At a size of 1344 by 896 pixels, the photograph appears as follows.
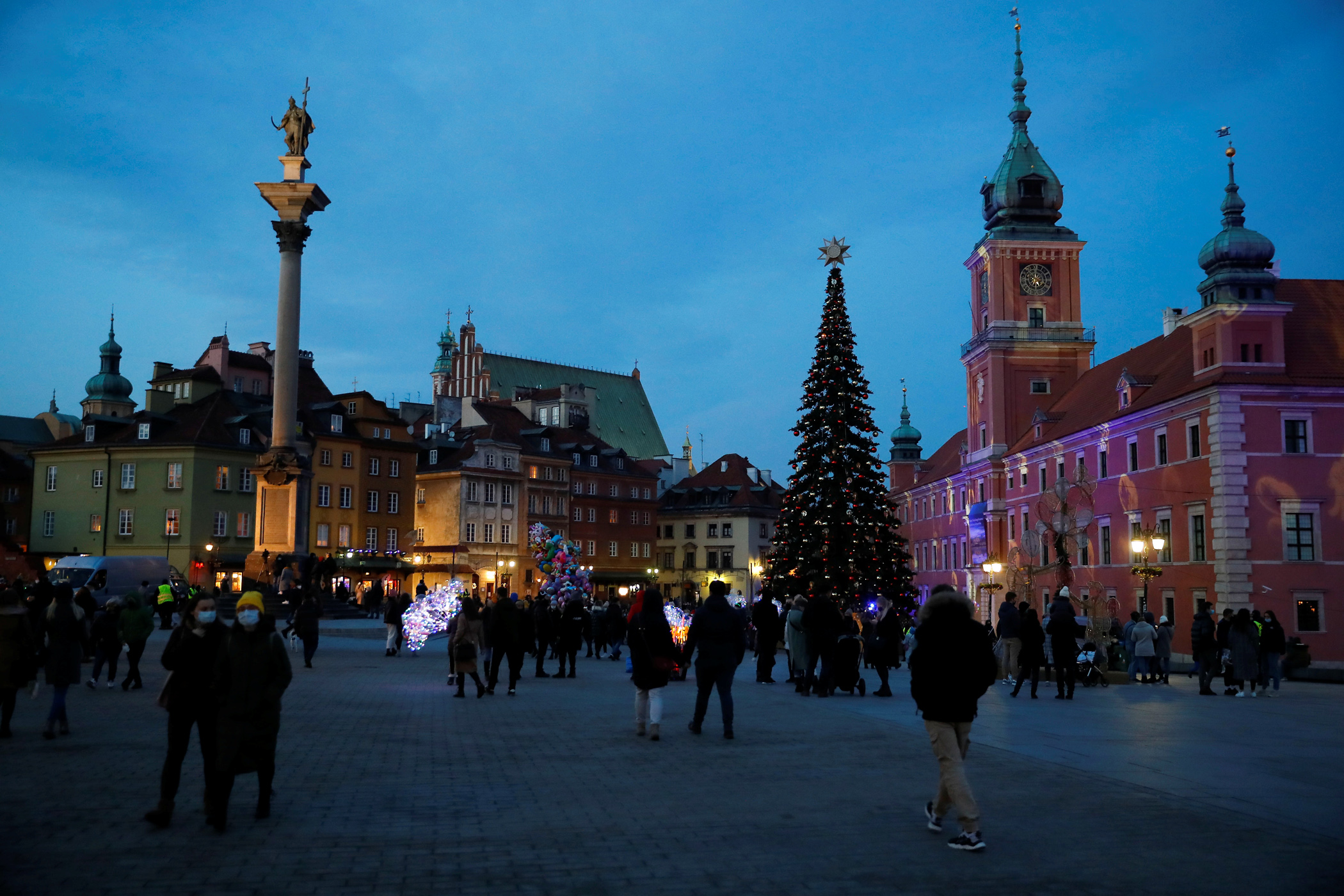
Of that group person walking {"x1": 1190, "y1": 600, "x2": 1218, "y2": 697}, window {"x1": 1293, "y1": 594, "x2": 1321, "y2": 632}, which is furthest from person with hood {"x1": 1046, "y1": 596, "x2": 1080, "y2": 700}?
window {"x1": 1293, "y1": 594, "x2": 1321, "y2": 632}

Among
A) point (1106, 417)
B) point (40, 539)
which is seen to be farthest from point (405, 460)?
point (1106, 417)

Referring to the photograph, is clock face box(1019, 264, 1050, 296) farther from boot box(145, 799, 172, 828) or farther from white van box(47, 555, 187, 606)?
boot box(145, 799, 172, 828)

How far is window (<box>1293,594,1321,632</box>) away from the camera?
143 feet

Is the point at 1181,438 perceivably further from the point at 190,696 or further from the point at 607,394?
the point at 607,394

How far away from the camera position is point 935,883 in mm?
7309

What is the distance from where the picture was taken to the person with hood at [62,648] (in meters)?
14.4

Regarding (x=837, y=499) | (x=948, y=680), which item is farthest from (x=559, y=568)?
(x=948, y=680)

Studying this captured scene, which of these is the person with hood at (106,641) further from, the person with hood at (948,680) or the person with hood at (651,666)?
the person with hood at (948,680)

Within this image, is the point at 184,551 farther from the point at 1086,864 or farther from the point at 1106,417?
the point at 1086,864

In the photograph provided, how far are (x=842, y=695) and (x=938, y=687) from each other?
45.6 ft

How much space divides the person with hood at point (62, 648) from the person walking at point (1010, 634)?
613 inches

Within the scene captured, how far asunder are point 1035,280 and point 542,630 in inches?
2114

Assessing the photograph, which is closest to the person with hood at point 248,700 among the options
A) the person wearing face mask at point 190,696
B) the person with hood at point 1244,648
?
the person wearing face mask at point 190,696

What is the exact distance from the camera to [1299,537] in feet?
146
